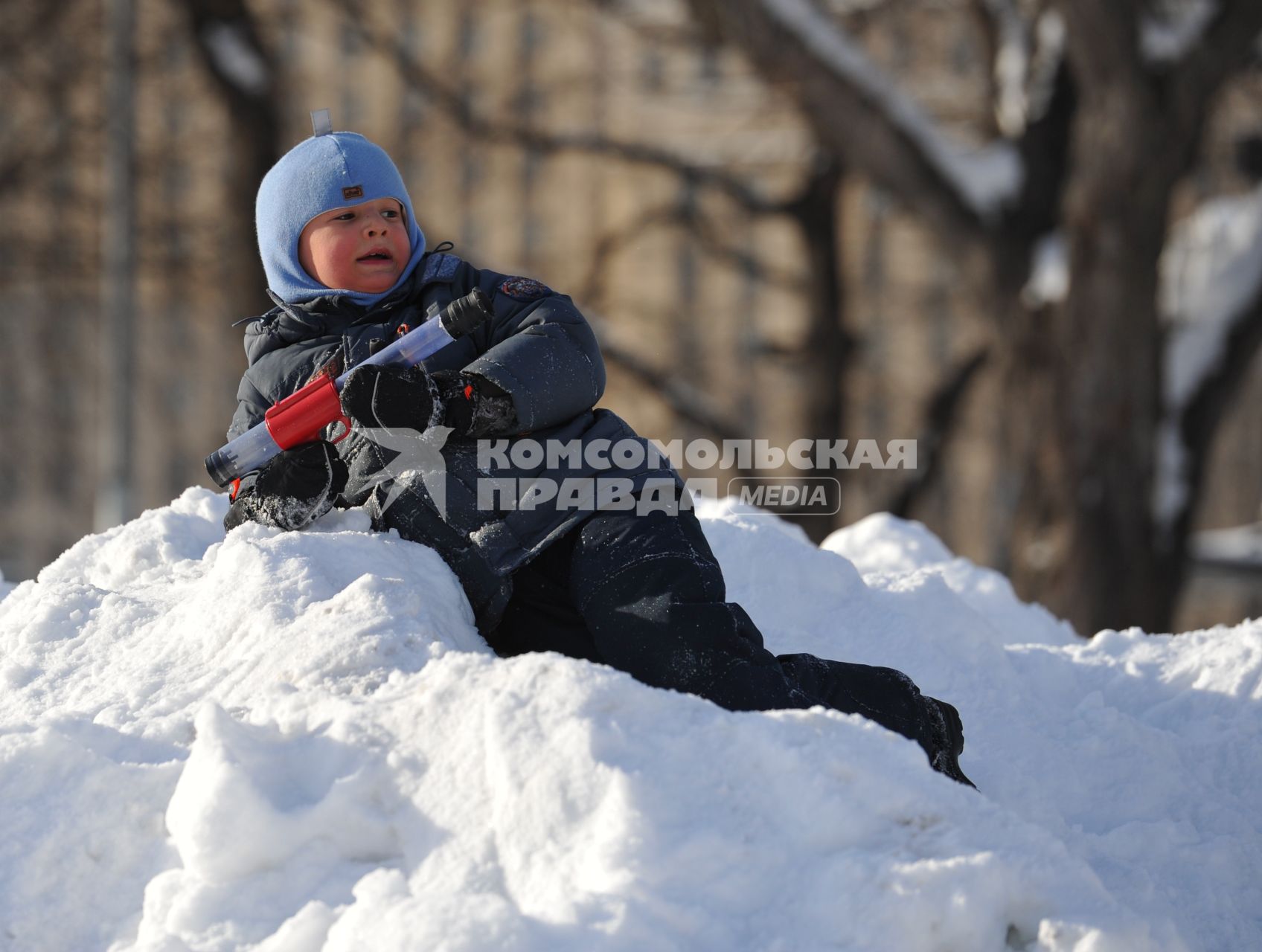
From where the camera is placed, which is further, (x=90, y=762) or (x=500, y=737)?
(x=90, y=762)

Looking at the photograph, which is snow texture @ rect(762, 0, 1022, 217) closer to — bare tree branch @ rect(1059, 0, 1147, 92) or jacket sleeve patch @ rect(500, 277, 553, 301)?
bare tree branch @ rect(1059, 0, 1147, 92)

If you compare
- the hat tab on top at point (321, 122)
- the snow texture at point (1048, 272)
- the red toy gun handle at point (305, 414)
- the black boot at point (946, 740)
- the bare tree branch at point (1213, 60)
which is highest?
the bare tree branch at point (1213, 60)

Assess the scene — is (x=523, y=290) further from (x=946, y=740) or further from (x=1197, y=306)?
(x=1197, y=306)

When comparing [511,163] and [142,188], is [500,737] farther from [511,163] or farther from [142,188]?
[511,163]

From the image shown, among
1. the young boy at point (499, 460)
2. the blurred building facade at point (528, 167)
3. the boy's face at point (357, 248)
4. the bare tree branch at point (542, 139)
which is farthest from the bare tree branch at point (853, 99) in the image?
the boy's face at point (357, 248)

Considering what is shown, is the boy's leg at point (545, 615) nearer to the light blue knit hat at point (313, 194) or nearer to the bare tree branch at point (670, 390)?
the light blue knit hat at point (313, 194)

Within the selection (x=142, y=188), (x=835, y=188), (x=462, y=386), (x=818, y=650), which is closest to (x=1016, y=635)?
(x=818, y=650)

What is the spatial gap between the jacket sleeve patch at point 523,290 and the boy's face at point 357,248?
242 mm

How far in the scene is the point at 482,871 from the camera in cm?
197

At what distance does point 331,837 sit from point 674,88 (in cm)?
1047

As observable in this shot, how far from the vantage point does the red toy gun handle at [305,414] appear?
275 centimetres

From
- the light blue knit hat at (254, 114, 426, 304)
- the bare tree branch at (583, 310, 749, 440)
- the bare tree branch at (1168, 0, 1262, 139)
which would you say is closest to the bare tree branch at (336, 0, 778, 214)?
the bare tree branch at (583, 310, 749, 440)

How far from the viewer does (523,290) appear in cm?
296

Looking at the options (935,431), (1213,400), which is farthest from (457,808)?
(935,431)
